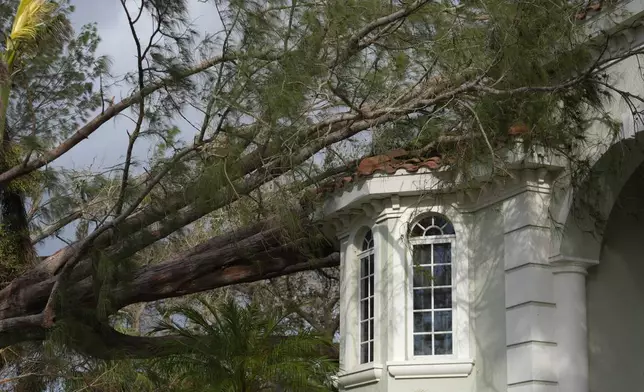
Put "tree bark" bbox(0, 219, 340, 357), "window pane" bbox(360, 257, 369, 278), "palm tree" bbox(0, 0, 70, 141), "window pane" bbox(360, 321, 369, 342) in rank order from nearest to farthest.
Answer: "window pane" bbox(360, 321, 369, 342) < "window pane" bbox(360, 257, 369, 278) < "tree bark" bbox(0, 219, 340, 357) < "palm tree" bbox(0, 0, 70, 141)

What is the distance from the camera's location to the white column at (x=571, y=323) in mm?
12398

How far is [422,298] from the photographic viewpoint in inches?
541

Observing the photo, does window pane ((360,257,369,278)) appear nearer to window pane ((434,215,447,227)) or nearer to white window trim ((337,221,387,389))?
white window trim ((337,221,387,389))

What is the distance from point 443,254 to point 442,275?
299 mm

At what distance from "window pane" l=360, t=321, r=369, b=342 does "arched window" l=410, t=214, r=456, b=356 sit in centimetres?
105

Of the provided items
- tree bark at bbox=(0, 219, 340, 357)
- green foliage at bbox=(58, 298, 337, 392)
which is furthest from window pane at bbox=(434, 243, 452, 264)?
tree bark at bbox=(0, 219, 340, 357)

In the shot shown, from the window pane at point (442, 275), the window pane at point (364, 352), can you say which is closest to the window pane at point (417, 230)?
the window pane at point (442, 275)

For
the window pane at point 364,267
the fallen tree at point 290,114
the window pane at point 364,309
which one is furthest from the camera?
the window pane at point 364,267

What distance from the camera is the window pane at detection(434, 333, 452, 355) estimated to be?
13.5 metres

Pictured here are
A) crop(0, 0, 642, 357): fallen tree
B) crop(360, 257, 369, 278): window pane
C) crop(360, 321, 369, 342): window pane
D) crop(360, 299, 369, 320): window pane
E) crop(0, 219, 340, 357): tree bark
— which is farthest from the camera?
crop(0, 219, 340, 357): tree bark

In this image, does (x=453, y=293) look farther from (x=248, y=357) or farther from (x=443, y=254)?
(x=248, y=357)

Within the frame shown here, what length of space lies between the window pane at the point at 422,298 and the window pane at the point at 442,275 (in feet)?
0.60

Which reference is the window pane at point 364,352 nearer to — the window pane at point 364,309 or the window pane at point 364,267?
the window pane at point 364,309

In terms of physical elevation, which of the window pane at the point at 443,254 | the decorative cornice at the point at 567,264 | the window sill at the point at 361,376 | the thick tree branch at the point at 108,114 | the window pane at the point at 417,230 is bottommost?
the window sill at the point at 361,376
